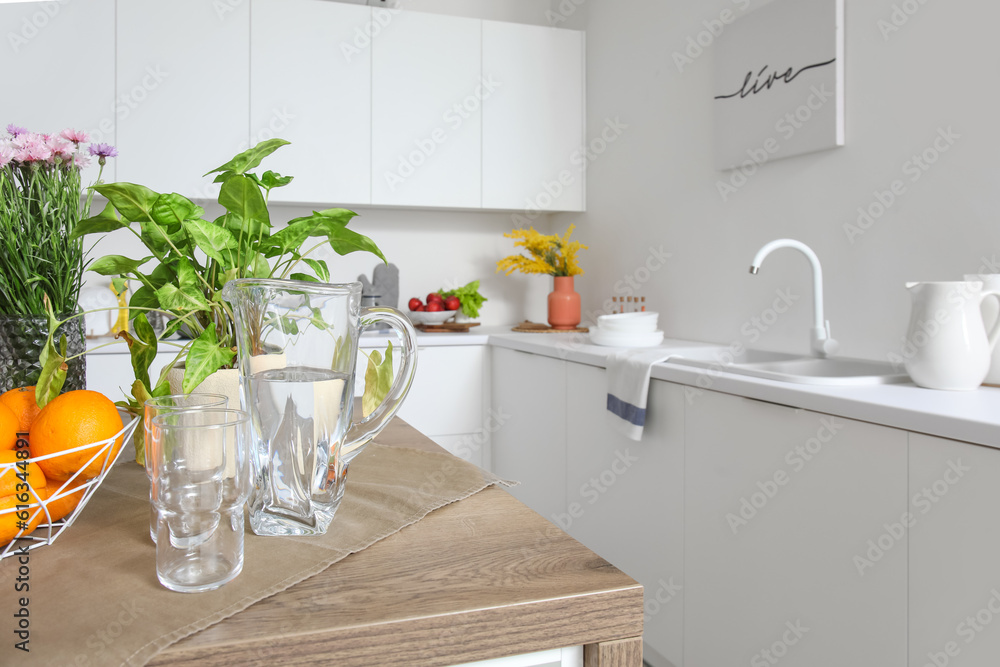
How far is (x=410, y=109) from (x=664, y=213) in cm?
116

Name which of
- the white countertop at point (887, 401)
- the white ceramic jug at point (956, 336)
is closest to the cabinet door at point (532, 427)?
the white countertop at point (887, 401)

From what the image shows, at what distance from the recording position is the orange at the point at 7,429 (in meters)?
0.61

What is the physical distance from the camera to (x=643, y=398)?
1863 mm

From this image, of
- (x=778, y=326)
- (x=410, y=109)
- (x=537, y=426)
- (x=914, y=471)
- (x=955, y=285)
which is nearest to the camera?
(x=914, y=471)

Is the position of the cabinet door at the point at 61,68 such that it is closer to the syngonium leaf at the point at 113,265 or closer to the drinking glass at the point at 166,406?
the syngonium leaf at the point at 113,265

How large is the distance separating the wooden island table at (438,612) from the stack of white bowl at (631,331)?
178 cm

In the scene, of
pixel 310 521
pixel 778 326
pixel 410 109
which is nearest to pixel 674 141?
pixel 778 326

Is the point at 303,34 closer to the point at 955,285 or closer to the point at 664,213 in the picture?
the point at 664,213

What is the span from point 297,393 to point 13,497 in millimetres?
227

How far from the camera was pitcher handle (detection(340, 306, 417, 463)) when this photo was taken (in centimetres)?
61

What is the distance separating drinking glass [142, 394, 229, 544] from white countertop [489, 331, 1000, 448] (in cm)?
100

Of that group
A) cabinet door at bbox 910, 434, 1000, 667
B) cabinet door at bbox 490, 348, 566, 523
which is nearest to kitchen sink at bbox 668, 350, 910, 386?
cabinet door at bbox 910, 434, 1000, 667

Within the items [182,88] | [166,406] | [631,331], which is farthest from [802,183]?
[182,88]

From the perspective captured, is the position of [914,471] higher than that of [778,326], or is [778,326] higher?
[778,326]
